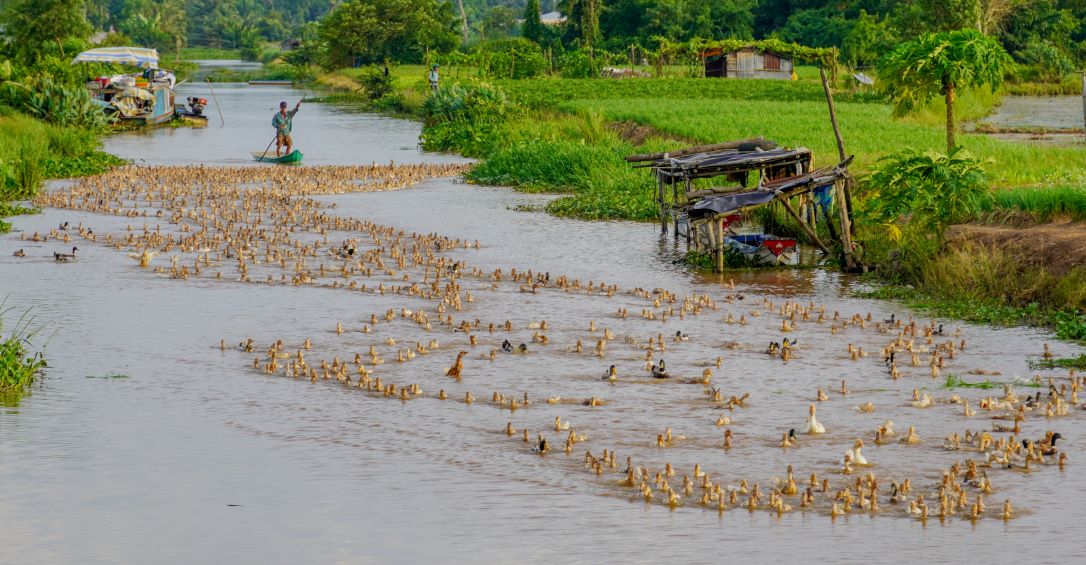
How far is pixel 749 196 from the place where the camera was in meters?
19.3

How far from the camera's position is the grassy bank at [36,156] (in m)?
28.4

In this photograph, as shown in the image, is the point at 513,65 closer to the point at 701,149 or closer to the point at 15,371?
the point at 701,149

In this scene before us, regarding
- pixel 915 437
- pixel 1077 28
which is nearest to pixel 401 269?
pixel 915 437

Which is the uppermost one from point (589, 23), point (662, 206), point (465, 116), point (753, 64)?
point (589, 23)

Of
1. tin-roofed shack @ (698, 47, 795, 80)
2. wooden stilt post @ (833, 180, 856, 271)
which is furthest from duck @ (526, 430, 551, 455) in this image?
tin-roofed shack @ (698, 47, 795, 80)

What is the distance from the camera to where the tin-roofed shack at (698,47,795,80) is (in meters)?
67.7

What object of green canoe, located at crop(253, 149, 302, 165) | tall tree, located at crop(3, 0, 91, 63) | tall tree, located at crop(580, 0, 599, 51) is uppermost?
tall tree, located at crop(580, 0, 599, 51)

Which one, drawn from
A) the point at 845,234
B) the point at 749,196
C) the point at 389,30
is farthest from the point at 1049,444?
the point at 389,30

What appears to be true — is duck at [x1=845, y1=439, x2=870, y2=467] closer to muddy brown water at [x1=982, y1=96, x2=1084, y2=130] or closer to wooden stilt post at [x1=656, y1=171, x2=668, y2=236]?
wooden stilt post at [x1=656, y1=171, x2=668, y2=236]

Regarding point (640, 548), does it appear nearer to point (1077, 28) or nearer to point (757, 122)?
point (757, 122)

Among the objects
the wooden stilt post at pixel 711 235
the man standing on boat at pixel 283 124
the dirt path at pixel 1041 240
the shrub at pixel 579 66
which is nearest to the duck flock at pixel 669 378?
the wooden stilt post at pixel 711 235

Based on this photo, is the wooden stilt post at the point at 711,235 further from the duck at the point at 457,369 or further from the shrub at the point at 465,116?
the shrub at the point at 465,116

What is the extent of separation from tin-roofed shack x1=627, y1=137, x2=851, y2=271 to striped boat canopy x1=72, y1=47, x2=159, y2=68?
124ft

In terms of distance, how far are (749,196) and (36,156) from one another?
19.4 metres
